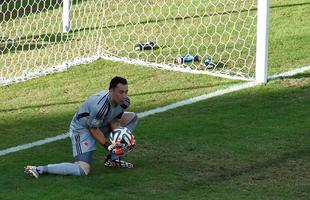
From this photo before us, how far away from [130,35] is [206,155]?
5646 mm

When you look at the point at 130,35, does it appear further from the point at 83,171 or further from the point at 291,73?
the point at 83,171

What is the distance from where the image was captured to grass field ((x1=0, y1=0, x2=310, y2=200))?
8812 millimetres

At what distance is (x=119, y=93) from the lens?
367 inches

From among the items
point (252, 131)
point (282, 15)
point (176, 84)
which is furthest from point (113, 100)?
point (282, 15)

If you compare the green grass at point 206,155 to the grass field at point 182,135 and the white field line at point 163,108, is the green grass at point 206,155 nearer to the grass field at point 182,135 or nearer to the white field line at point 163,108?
the grass field at point 182,135

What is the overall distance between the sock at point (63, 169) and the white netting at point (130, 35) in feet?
14.3

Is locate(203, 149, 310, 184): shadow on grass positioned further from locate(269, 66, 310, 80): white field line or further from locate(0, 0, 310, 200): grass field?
locate(269, 66, 310, 80): white field line

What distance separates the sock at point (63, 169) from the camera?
30.4 feet

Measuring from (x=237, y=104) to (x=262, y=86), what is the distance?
83 cm

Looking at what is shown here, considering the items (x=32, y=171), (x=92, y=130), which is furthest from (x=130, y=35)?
(x=32, y=171)

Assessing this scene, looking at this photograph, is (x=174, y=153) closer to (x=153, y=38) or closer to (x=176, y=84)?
(x=176, y=84)

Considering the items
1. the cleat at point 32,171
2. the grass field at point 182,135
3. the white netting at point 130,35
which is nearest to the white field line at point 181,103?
the grass field at point 182,135

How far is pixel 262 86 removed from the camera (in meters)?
12.4

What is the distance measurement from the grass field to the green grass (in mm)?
10
